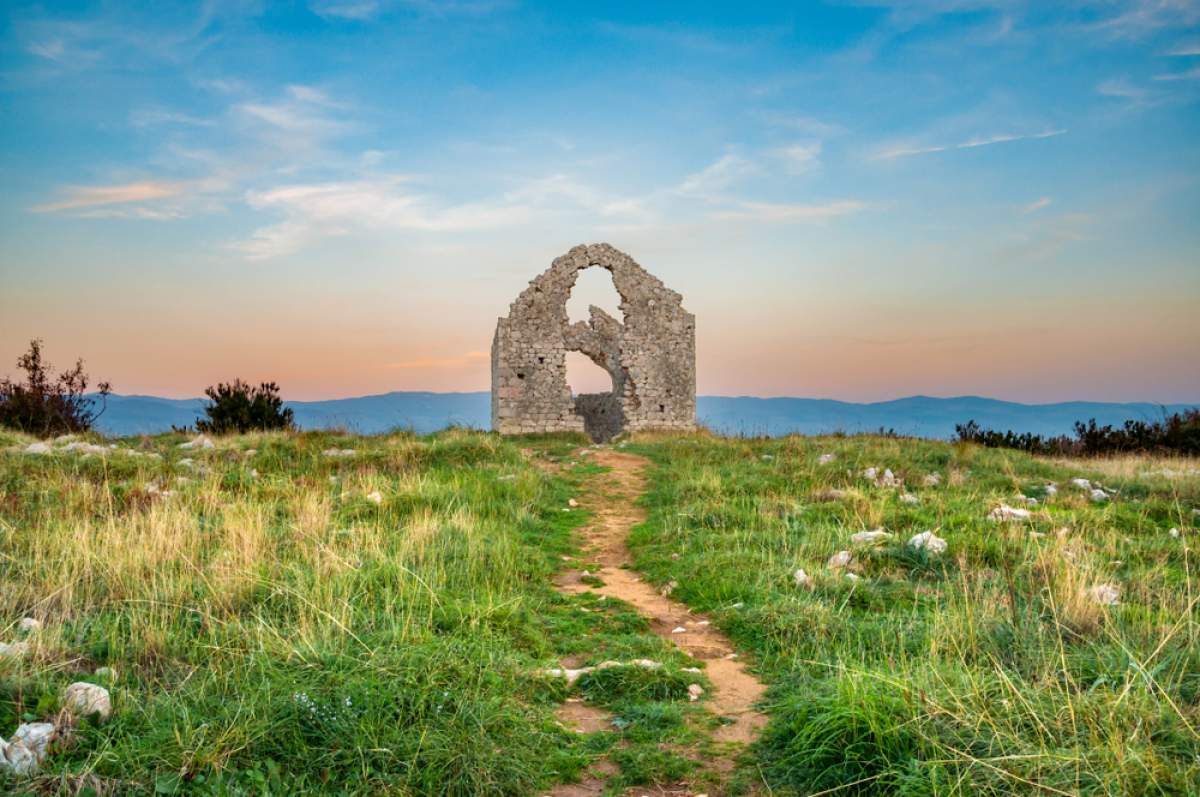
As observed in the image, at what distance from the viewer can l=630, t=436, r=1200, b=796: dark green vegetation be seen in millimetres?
3553

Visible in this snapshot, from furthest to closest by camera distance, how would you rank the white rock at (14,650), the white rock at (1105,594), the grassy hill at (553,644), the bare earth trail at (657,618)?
the white rock at (1105,594) → the bare earth trail at (657,618) → the white rock at (14,650) → the grassy hill at (553,644)

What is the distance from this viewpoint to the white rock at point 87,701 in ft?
13.1

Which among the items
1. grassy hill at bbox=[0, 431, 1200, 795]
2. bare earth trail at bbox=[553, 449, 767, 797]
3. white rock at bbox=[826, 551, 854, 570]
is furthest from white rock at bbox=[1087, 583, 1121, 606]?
bare earth trail at bbox=[553, 449, 767, 797]

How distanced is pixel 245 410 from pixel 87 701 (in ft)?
70.5

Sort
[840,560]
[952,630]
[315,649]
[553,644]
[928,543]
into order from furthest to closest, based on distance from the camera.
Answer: [928,543] < [840,560] < [553,644] < [952,630] < [315,649]

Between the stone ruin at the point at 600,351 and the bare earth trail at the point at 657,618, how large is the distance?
12.9 m

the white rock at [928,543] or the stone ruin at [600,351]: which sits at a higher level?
the stone ruin at [600,351]

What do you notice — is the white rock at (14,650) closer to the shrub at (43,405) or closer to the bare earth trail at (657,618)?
the bare earth trail at (657,618)

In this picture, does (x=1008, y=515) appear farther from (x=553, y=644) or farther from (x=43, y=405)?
(x=43, y=405)

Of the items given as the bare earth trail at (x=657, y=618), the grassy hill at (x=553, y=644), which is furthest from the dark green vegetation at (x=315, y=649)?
the bare earth trail at (x=657, y=618)

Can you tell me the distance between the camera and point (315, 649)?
475 centimetres

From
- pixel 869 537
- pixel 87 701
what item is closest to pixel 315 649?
pixel 87 701

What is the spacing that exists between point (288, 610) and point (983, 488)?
A: 37.6 feet

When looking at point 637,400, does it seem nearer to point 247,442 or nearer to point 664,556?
point 247,442
